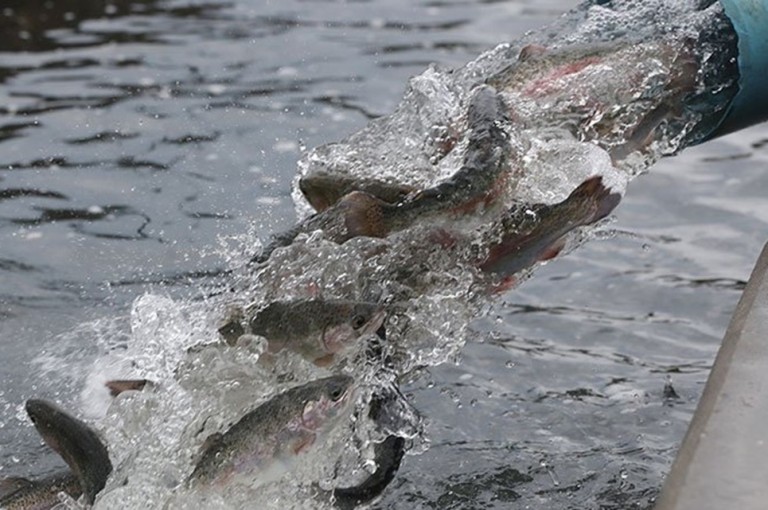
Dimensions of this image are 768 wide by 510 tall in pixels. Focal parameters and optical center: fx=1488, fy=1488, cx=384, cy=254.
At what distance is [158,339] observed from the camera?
4699 mm

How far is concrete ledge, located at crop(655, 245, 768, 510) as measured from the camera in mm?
3119

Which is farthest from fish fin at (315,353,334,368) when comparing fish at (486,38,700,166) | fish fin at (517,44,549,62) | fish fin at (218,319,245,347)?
fish fin at (517,44,549,62)

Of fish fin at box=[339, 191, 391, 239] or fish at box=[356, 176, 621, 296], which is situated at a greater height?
fish fin at box=[339, 191, 391, 239]

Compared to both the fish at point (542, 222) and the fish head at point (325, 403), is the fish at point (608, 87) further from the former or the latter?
the fish head at point (325, 403)

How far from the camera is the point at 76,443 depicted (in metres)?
3.94

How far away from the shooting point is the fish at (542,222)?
4332 millimetres

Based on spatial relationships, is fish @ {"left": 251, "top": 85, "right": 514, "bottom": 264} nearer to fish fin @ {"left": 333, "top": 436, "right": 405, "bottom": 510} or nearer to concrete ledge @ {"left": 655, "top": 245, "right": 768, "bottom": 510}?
fish fin @ {"left": 333, "top": 436, "right": 405, "bottom": 510}

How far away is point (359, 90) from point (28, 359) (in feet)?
12.8

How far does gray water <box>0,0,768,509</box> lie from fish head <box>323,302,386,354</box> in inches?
45.4

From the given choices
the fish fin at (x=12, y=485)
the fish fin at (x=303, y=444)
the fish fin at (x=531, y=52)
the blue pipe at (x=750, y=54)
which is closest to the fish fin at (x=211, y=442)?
the fish fin at (x=303, y=444)

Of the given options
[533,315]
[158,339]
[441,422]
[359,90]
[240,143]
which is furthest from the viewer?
[359,90]

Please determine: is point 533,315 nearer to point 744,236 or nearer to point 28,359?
point 744,236

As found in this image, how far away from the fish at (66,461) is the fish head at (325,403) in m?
0.63

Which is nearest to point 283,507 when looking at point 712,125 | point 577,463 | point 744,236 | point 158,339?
point 158,339
